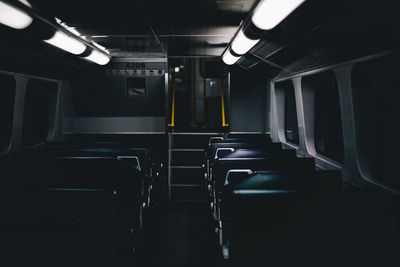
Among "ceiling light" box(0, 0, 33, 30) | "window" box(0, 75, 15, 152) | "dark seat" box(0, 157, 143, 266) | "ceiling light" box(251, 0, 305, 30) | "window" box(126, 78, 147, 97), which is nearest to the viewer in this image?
"dark seat" box(0, 157, 143, 266)

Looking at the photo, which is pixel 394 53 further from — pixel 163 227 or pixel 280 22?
pixel 163 227

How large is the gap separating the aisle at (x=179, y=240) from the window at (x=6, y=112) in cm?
248

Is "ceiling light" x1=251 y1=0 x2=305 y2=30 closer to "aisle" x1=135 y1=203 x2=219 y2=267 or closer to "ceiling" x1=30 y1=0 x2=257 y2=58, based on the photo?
"ceiling" x1=30 y1=0 x2=257 y2=58

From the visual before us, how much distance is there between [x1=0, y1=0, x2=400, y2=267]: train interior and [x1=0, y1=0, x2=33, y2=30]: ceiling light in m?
0.02

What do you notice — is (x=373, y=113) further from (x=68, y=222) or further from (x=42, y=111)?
(x=42, y=111)

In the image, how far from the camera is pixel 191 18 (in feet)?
11.9

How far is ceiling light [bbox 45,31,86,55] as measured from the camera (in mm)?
3454

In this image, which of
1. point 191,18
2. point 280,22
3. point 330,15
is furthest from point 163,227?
point 330,15

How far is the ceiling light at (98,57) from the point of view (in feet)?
17.1

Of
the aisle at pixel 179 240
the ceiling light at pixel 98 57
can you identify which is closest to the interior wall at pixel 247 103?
the aisle at pixel 179 240

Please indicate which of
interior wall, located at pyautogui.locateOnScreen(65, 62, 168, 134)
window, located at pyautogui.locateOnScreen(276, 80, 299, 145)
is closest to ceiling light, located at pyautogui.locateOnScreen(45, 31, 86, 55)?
interior wall, located at pyautogui.locateOnScreen(65, 62, 168, 134)

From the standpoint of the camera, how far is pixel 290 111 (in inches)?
232

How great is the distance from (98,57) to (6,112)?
174 cm

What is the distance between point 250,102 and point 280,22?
13.2 feet
